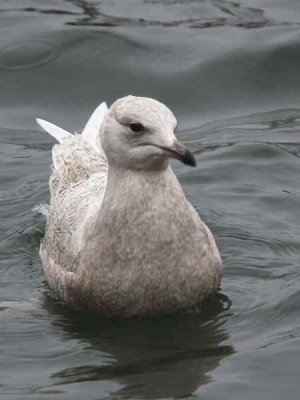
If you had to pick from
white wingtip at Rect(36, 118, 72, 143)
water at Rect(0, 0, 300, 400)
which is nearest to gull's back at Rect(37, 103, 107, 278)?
white wingtip at Rect(36, 118, 72, 143)

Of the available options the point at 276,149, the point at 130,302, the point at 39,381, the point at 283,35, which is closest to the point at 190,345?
the point at 130,302

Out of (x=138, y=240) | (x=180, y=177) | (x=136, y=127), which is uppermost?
(x=136, y=127)

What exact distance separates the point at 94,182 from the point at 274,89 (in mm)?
3991

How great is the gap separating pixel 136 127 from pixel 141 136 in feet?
0.19

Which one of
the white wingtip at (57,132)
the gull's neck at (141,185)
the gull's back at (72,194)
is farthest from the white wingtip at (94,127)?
the gull's neck at (141,185)

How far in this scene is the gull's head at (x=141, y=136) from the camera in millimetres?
7535

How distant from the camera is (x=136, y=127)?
7680 millimetres

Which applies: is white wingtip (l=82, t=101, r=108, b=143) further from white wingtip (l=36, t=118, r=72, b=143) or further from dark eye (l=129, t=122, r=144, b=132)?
dark eye (l=129, t=122, r=144, b=132)

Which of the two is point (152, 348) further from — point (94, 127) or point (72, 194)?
point (94, 127)

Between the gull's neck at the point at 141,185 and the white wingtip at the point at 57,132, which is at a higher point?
the gull's neck at the point at 141,185

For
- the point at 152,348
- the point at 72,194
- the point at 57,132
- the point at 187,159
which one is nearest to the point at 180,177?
the point at 57,132

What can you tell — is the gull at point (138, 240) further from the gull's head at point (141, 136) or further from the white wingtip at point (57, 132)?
the white wingtip at point (57, 132)

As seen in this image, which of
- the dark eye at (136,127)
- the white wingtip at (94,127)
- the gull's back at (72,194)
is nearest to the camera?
the dark eye at (136,127)

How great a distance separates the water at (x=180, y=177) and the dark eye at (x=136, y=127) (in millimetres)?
1239
